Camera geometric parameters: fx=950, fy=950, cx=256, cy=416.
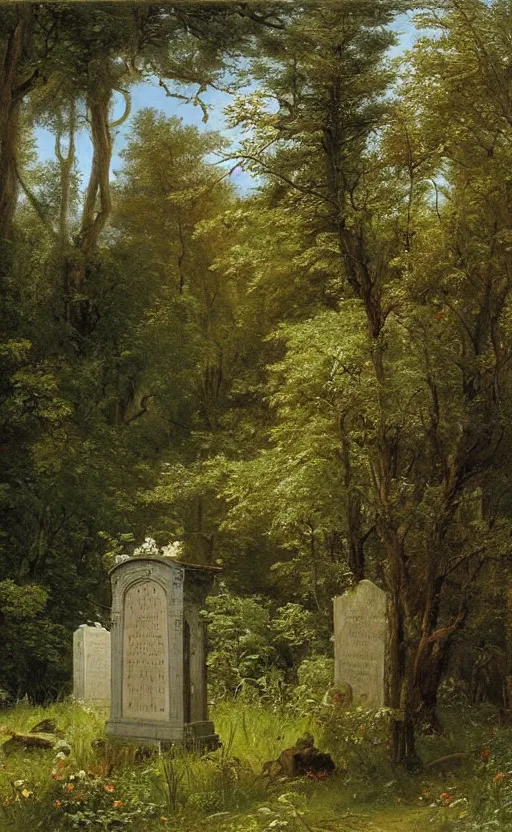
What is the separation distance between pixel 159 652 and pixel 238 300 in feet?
→ 8.17

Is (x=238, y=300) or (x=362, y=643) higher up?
(x=238, y=300)

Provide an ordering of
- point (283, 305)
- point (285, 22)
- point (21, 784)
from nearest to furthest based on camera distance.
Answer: point (21, 784) < point (285, 22) < point (283, 305)

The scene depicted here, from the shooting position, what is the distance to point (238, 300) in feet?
21.6

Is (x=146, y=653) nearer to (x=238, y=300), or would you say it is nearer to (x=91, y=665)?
(x=91, y=665)

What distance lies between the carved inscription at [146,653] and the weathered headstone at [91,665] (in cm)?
30

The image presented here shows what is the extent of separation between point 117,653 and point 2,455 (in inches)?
53.9

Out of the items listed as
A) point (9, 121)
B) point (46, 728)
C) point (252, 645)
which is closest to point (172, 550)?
point (252, 645)

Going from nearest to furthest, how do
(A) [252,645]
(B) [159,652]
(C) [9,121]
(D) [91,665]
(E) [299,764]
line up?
(E) [299,764], (B) [159,652], (D) [91,665], (C) [9,121], (A) [252,645]

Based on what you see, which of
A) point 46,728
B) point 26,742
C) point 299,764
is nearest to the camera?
point 299,764

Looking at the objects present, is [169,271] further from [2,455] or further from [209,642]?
[209,642]

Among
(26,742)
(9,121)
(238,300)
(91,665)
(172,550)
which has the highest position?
(9,121)

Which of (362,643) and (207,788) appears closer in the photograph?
(207,788)

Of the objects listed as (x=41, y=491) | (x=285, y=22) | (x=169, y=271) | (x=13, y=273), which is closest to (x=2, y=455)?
(x=41, y=491)

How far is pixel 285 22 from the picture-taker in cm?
539
